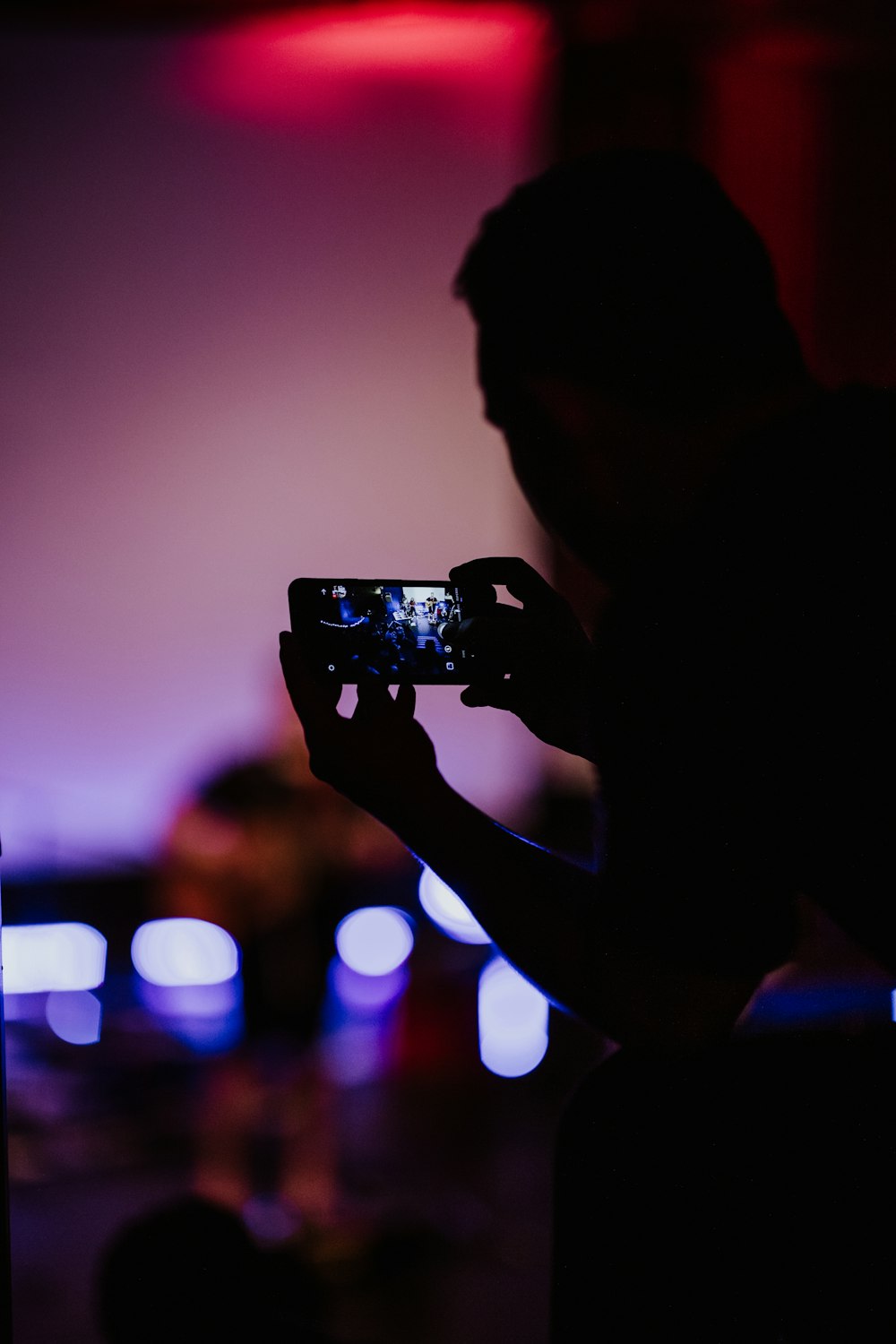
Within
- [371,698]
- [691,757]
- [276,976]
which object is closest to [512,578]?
[371,698]

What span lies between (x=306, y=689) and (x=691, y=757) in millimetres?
277

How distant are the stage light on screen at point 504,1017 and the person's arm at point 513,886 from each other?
5.52ft

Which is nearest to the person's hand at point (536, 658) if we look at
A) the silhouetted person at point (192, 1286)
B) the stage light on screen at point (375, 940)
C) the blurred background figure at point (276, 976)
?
the silhouetted person at point (192, 1286)

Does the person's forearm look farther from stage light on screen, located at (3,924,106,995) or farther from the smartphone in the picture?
stage light on screen, located at (3,924,106,995)

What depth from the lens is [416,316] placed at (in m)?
2.61

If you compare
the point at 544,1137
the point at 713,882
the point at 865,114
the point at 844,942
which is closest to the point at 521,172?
the point at 865,114

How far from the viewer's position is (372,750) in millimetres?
693

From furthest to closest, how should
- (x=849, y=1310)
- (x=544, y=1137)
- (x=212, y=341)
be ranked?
(x=212, y=341)
(x=544, y=1137)
(x=849, y=1310)

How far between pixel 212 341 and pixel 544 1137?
1989mm

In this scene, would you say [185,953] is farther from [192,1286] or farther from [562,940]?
[562,940]

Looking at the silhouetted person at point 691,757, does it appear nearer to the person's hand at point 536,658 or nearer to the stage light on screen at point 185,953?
the person's hand at point 536,658

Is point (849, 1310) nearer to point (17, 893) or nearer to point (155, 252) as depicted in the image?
point (17, 893)

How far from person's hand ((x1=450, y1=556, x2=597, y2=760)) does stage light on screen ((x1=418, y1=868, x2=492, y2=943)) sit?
158 centimetres

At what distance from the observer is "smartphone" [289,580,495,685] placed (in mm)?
767
